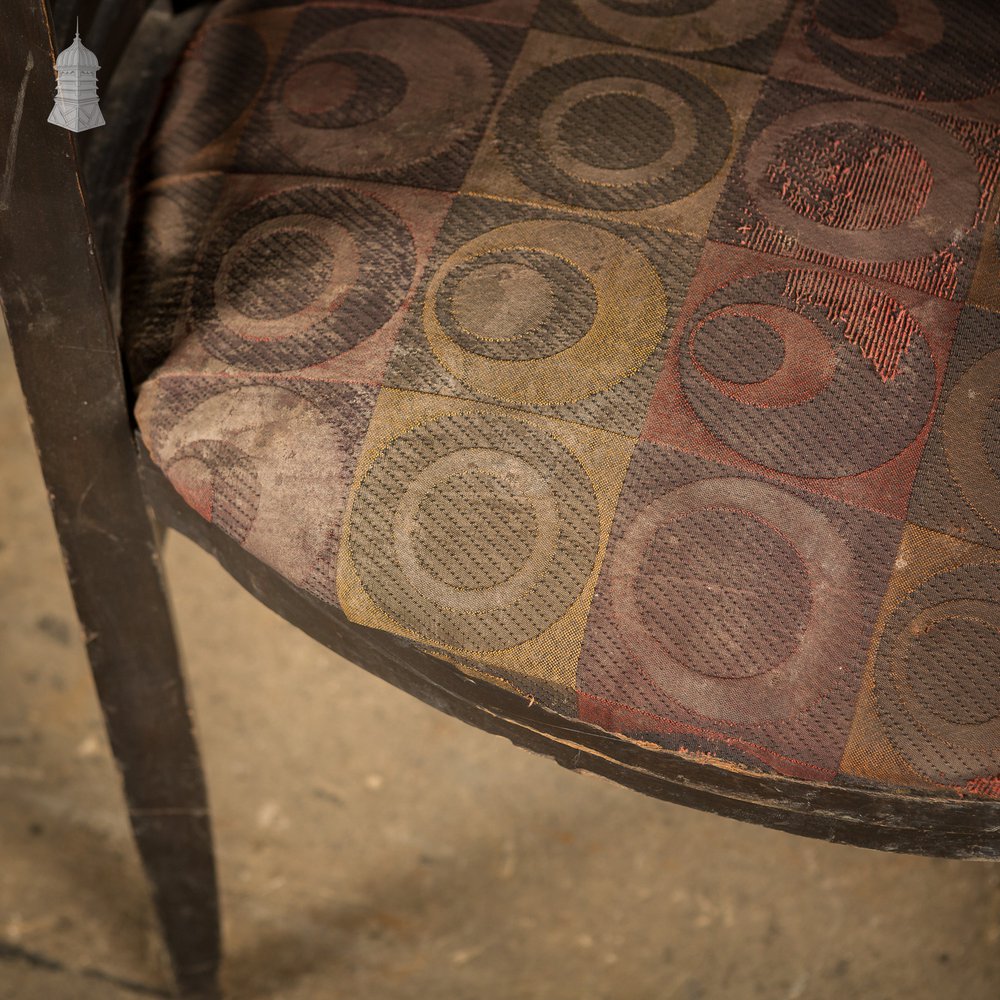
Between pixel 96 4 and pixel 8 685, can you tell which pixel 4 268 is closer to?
pixel 96 4

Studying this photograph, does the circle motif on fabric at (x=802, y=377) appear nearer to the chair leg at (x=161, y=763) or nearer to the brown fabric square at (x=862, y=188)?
the brown fabric square at (x=862, y=188)

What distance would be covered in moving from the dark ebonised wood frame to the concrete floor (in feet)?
1.56

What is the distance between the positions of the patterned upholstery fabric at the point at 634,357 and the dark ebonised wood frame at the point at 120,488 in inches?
0.9

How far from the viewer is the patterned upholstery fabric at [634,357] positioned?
572 mm

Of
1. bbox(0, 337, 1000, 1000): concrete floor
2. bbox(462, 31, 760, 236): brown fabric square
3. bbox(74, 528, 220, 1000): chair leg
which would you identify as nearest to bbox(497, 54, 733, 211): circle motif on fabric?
bbox(462, 31, 760, 236): brown fabric square

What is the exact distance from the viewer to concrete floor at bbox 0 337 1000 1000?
3.80 feet

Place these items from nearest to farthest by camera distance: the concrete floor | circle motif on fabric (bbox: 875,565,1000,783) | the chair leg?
circle motif on fabric (bbox: 875,565,1000,783), the chair leg, the concrete floor

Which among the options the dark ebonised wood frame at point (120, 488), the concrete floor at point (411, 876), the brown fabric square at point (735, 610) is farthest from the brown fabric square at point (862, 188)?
the concrete floor at point (411, 876)

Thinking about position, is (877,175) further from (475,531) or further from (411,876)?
(411,876)

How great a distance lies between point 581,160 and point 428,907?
811 millimetres

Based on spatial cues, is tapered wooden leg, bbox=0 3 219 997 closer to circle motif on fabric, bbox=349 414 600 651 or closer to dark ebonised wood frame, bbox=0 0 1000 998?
dark ebonised wood frame, bbox=0 0 1000 998

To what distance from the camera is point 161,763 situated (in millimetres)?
880

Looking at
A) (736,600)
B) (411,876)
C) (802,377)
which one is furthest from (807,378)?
(411,876)

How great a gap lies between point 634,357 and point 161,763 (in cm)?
49
